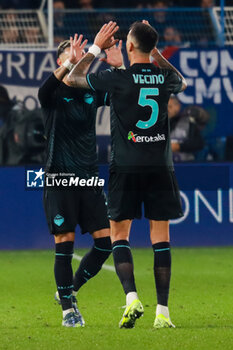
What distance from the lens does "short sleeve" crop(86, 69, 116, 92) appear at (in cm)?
671

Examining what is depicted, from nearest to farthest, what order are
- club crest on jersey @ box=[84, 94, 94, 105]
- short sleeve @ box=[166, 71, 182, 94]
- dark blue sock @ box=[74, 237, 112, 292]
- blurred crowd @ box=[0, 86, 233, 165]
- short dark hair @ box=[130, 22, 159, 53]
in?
short dark hair @ box=[130, 22, 159, 53] → short sleeve @ box=[166, 71, 182, 94] → club crest on jersey @ box=[84, 94, 94, 105] → dark blue sock @ box=[74, 237, 112, 292] → blurred crowd @ box=[0, 86, 233, 165]

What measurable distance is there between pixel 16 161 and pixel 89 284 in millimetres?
3623

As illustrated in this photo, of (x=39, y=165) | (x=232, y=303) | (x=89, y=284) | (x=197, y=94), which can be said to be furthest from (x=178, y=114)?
(x=232, y=303)

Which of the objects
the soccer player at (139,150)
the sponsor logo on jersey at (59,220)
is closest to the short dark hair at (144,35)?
the soccer player at (139,150)

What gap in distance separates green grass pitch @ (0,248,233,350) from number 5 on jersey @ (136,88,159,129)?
140 centimetres

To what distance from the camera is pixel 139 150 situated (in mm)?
6781

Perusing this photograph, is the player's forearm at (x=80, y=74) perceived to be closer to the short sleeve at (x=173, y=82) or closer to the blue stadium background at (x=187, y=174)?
the short sleeve at (x=173, y=82)

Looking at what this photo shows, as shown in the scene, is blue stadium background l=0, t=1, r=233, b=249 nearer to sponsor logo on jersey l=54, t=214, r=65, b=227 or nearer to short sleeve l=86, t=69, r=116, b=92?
sponsor logo on jersey l=54, t=214, r=65, b=227

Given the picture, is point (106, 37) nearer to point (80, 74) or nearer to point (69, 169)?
point (80, 74)

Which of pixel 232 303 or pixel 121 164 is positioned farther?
pixel 232 303

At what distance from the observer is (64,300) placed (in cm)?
719

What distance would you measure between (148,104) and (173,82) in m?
0.28

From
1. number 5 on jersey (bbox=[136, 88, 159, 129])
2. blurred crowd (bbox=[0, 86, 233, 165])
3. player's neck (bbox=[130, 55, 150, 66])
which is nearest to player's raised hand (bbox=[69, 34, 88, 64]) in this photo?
player's neck (bbox=[130, 55, 150, 66])

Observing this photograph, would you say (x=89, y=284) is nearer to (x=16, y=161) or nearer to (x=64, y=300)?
(x=64, y=300)
